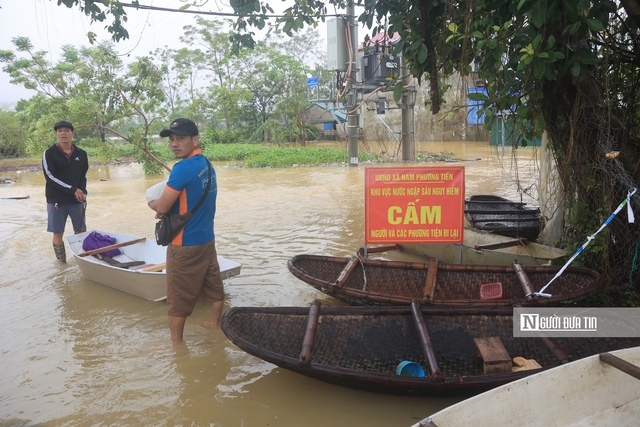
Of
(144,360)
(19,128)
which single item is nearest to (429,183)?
(144,360)

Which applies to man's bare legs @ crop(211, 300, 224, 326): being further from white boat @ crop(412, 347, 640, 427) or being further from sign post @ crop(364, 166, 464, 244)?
white boat @ crop(412, 347, 640, 427)

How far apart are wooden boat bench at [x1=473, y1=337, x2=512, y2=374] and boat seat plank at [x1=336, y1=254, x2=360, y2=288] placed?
4.88ft

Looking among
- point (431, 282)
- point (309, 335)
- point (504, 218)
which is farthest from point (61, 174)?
point (504, 218)

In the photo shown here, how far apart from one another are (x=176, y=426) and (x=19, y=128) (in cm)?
2863

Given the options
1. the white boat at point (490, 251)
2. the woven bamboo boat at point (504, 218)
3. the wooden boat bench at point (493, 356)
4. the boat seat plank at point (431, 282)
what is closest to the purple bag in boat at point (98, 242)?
the white boat at point (490, 251)

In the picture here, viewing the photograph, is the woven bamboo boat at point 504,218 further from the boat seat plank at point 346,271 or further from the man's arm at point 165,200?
the man's arm at point 165,200

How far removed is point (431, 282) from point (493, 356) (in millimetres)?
1335

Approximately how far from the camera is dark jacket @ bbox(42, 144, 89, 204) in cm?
641

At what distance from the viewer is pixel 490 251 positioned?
5.66 m

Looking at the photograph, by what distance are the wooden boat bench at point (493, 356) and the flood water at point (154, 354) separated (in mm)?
429

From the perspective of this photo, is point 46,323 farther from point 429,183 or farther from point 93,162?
point 93,162

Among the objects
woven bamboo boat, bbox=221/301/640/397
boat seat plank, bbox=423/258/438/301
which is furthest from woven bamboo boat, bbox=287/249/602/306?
woven bamboo boat, bbox=221/301/640/397

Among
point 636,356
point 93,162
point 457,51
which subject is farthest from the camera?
point 93,162

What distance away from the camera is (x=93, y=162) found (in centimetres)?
2527
